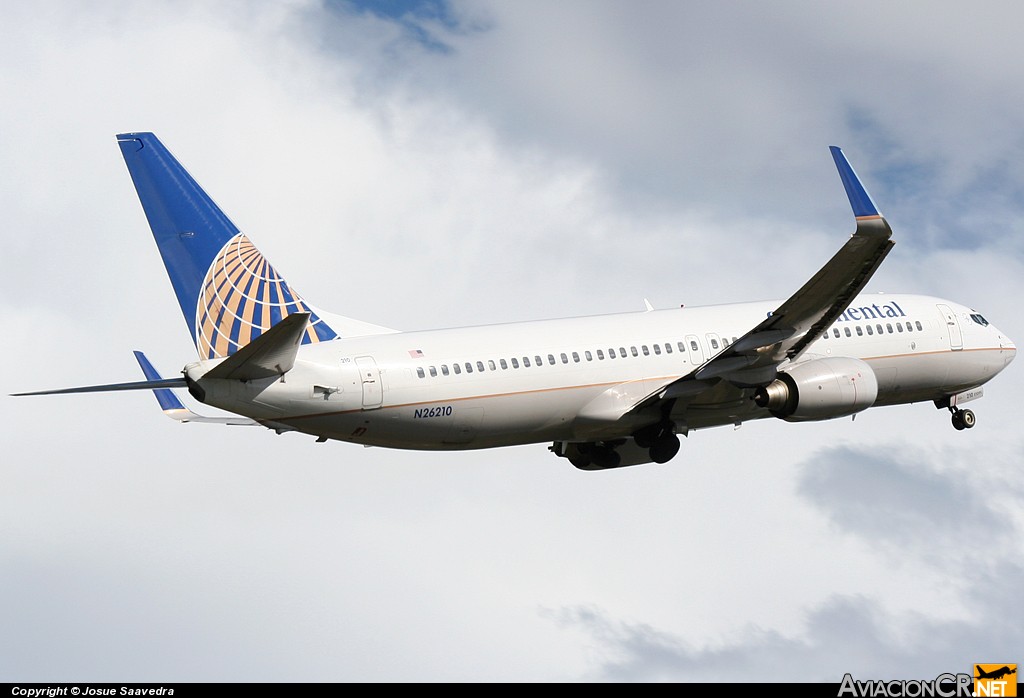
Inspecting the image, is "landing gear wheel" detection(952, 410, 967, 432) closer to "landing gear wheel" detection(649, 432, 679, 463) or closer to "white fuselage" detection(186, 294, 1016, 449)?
"white fuselage" detection(186, 294, 1016, 449)

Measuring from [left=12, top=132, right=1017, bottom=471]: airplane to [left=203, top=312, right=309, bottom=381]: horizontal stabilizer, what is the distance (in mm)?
46

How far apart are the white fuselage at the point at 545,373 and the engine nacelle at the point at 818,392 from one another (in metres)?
1.18

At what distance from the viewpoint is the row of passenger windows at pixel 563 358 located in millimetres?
37922

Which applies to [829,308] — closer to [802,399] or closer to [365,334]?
[802,399]

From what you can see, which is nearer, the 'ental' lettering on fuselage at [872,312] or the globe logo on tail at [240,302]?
the globe logo on tail at [240,302]

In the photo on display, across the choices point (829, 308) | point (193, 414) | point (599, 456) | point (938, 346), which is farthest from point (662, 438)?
point (193, 414)

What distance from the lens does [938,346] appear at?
151 ft

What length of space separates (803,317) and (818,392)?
2.72m

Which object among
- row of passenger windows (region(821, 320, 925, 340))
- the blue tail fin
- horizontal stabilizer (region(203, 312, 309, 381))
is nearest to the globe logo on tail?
the blue tail fin

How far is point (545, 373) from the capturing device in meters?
39.3

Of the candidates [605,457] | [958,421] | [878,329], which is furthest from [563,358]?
[958,421]

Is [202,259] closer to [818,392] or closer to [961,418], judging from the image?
[818,392]

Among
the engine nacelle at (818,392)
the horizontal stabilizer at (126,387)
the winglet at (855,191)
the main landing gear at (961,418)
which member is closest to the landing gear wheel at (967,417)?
the main landing gear at (961,418)

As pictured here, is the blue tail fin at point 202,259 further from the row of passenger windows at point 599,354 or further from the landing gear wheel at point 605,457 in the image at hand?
the landing gear wheel at point 605,457
